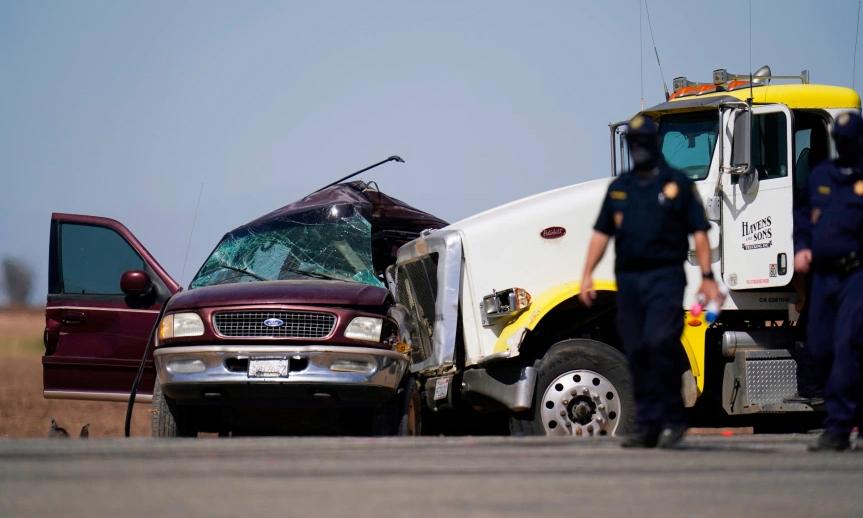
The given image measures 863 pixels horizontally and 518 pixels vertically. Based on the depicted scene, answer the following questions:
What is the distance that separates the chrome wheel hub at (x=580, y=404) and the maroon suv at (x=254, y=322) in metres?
1.15

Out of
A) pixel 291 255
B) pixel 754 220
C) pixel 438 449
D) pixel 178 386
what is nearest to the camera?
pixel 438 449

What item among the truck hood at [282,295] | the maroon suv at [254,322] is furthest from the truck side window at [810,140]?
the truck hood at [282,295]

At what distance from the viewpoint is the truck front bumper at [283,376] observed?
10.9 metres

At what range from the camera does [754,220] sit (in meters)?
12.2

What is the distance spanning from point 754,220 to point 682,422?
4039 millimetres

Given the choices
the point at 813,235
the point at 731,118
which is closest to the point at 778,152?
the point at 731,118

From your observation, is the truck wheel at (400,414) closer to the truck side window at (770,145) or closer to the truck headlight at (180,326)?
the truck headlight at (180,326)

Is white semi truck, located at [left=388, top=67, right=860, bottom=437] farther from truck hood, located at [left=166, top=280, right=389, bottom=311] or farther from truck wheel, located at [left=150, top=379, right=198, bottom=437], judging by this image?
truck wheel, located at [left=150, top=379, right=198, bottom=437]

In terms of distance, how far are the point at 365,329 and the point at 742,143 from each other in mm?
3428

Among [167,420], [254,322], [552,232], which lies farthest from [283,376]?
[552,232]

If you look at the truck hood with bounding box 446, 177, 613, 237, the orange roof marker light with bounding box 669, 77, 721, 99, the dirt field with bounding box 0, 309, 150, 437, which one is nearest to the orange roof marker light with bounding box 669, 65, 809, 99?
the orange roof marker light with bounding box 669, 77, 721, 99

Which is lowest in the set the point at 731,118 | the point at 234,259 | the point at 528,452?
the point at 528,452

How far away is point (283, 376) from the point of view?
10898mm

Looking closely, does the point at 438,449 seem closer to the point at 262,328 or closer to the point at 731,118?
the point at 262,328
